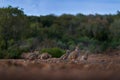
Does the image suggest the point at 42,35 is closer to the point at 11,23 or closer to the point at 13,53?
the point at 11,23

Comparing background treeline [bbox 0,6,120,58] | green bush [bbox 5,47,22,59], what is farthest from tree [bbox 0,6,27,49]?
green bush [bbox 5,47,22,59]

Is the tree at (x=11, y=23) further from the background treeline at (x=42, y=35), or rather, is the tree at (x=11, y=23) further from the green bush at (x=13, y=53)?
the green bush at (x=13, y=53)

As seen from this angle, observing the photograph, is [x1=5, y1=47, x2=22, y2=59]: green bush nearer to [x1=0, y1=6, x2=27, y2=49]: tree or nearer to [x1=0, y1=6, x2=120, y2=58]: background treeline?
[x1=0, y1=6, x2=120, y2=58]: background treeline

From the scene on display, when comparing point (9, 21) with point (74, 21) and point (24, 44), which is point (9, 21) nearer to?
point (24, 44)

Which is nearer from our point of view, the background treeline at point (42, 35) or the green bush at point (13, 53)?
the green bush at point (13, 53)

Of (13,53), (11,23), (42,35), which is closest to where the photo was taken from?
(13,53)

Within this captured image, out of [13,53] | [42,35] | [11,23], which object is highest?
[11,23]

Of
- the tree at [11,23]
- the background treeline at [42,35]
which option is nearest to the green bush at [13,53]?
the background treeline at [42,35]

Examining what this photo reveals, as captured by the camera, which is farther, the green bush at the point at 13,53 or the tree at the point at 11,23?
the tree at the point at 11,23

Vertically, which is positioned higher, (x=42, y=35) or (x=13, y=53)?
(x=42, y=35)

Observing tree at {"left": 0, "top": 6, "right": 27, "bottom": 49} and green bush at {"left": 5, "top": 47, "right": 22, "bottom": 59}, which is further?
tree at {"left": 0, "top": 6, "right": 27, "bottom": 49}

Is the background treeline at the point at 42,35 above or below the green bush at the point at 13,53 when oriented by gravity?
above

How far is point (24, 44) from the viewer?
3281 cm

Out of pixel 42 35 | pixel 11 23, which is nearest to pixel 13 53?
pixel 11 23
